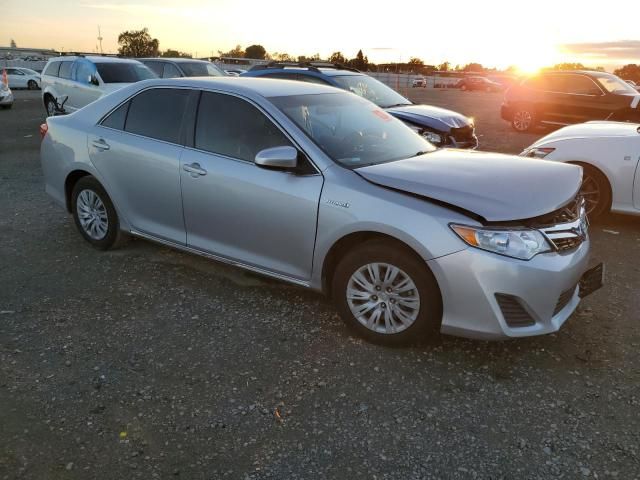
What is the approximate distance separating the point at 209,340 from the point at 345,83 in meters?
6.42

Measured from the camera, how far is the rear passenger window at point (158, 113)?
4258 mm

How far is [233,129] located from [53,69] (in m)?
12.5

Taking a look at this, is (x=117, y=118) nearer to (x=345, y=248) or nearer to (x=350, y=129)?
(x=350, y=129)

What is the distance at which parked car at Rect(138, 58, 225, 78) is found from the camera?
13984 mm

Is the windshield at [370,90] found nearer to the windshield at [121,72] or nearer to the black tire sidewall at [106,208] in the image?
the black tire sidewall at [106,208]

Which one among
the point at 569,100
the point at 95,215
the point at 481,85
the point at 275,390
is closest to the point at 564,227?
the point at 275,390

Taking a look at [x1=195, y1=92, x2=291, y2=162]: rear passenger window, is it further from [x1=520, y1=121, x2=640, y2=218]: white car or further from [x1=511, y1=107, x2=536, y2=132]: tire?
[x1=511, y1=107, x2=536, y2=132]: tire

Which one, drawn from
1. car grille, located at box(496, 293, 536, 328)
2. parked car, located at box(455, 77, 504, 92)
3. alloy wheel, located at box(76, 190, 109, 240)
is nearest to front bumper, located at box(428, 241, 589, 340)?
car grille, located at box(496, 293, 536, 328)

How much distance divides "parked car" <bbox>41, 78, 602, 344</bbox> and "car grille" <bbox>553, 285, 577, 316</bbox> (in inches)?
0.6

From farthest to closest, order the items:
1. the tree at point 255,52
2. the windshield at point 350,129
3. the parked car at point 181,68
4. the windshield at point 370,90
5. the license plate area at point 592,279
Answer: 1. the tree at point 255,52
2. the parked car at point 181,68
3. the windshield at point 370,90
4. the windshield at point 350,129
5. the license plate area at point 592,279

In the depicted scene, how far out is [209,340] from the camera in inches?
140

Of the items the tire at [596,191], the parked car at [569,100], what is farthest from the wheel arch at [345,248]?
the parked car at [569,100]

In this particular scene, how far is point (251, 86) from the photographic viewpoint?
4.13 meters

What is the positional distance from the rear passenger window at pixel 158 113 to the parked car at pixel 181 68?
33.0ft
